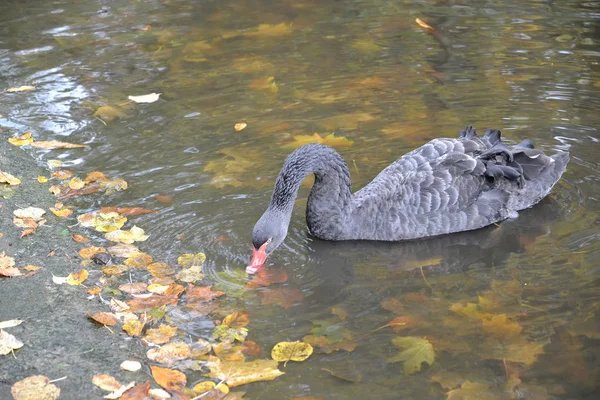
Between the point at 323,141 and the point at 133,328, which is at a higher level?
the point at 133,328

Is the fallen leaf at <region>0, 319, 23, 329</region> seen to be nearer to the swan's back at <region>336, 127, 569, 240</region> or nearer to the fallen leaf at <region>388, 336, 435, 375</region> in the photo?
the fallen leaf at <region>388, 336, 435, 375</region>

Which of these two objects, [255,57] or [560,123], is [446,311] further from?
[255,57]

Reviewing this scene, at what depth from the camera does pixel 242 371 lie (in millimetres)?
3846

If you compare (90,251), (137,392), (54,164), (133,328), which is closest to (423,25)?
(54,164)

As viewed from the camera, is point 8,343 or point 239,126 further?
point 239,126

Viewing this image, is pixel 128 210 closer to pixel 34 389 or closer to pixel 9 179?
pixel 9 179

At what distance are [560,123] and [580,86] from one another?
0.79 meters

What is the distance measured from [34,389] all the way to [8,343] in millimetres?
348

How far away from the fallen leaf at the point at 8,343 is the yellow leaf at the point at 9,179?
1969 mm

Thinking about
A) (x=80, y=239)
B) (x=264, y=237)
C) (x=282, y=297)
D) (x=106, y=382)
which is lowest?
(x=282, y=297)

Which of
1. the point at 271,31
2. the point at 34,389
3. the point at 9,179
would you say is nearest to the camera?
the point at 34,389

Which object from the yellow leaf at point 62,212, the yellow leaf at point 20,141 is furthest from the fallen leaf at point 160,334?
the yellow leaf at point 20,141

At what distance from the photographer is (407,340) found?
4078 millimetres

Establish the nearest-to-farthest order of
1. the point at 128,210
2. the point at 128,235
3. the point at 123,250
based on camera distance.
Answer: the point at 123,250
the point at 128,235
the point at 128,210
